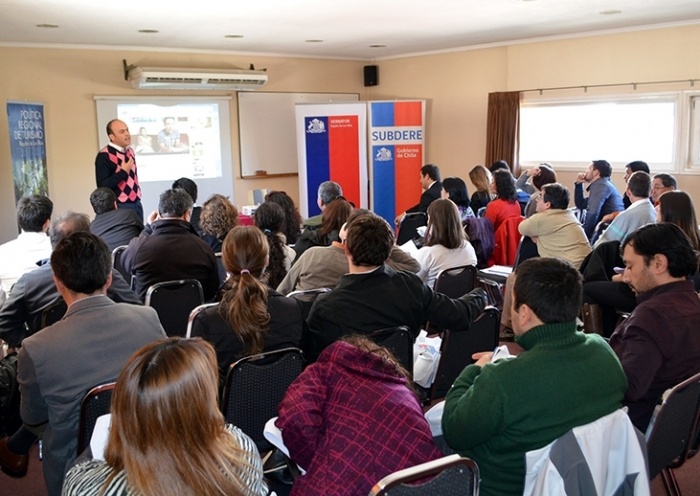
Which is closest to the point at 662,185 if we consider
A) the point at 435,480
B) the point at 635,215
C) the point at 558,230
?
the point at 635,215

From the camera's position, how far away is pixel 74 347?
2.19 meters

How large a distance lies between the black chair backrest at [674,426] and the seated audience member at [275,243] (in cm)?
206

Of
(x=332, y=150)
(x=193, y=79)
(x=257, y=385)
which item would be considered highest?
(x=193, y=79)

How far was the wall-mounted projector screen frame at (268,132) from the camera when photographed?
9.34 meters

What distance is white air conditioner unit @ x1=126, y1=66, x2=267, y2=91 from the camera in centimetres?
811

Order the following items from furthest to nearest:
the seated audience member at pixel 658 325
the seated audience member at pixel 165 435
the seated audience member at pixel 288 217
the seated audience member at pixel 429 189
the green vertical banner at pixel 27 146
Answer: the green vertical banner at pixel 27 146
the seated audience member at pixel 429 189
the seated audience member at pixel 288 217
the seated audience member at pixel 658 325
the seated audience member at pixel 165 435

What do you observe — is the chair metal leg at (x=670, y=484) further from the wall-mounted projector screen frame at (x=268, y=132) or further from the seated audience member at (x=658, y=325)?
the wall-mounted projector screen frame at (x=268, y=132)

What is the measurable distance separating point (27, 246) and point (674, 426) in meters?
3.55

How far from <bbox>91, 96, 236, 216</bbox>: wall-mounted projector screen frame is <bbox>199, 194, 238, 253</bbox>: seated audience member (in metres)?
4.24

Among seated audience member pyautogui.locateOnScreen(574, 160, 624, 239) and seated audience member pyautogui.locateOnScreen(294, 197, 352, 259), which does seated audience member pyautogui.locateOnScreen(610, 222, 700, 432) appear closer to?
seated audience member pyautogui.locateOnScreen(294, 197, 352, 259)

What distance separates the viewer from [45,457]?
2.39m

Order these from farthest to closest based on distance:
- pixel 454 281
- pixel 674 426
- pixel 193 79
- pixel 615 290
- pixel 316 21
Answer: pixel 193 79 → pixel 316 21 → pixel 454 281 → pixel 615 290 → pixel 674 426

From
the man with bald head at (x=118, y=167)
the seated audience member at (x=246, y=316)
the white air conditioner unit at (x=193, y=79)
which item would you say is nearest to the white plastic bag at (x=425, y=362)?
the seated audience member at (x=246, y=316)

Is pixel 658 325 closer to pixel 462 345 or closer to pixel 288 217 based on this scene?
pixel 462 345
